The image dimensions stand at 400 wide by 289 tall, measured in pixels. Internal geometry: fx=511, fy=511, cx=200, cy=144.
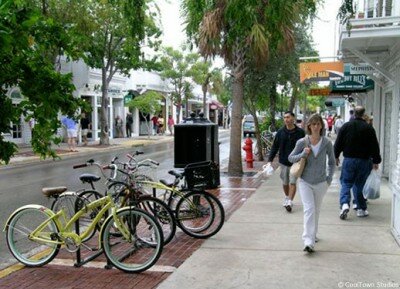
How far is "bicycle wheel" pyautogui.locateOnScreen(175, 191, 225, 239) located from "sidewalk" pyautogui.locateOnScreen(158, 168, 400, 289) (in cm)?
21

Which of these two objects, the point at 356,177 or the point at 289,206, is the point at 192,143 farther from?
the point at 356,177

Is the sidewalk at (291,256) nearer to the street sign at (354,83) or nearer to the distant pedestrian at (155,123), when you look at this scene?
the street sign at (354,83)

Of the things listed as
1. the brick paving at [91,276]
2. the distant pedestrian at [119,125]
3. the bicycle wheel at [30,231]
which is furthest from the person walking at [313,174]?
the distant pedestrian at [119,125]

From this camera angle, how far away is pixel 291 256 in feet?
19.4

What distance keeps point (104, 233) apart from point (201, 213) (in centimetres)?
176

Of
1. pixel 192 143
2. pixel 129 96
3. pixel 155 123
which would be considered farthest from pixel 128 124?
pixel 192 143

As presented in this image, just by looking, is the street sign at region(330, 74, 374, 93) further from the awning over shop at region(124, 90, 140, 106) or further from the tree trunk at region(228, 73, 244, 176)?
the awning over shop at region(124, 90, 140, 106)

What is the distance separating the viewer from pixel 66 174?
15.4m

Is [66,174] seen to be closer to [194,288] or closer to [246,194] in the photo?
[246,194]

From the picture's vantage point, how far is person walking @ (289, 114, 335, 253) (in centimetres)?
607

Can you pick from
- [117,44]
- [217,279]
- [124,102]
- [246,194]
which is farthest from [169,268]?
[124,102]

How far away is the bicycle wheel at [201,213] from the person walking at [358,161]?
2.22 metres

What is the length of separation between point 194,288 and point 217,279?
1.10 ft

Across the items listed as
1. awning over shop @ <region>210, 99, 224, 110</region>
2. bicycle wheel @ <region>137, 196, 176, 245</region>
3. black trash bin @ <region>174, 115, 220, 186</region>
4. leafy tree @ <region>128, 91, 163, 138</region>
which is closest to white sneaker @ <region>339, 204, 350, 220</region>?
bicycle wheel @ <region>137, 196, 176, 245</region>
